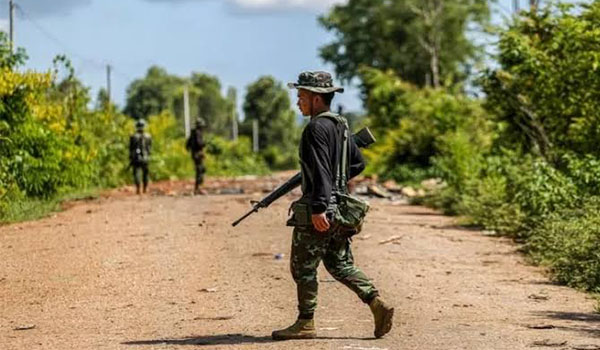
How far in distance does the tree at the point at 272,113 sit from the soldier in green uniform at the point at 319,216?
83689 mm

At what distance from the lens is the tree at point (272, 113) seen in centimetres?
9725

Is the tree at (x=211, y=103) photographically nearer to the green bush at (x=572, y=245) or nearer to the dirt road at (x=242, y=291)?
the dirt road at (x=242, y=291)

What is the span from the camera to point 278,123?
99.1m

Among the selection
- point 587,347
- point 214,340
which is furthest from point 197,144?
point 587,347

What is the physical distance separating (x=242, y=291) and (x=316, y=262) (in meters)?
3.27

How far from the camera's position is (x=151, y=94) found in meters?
100

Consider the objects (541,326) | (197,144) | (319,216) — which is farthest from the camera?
(197,144)

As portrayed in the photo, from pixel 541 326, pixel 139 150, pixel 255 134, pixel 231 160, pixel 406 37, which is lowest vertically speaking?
pixel 231 160

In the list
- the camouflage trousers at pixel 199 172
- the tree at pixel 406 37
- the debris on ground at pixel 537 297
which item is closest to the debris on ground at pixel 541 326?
the debris on ground at pixel 537 297

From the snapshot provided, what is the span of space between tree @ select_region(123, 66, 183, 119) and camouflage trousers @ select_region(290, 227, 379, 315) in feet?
282

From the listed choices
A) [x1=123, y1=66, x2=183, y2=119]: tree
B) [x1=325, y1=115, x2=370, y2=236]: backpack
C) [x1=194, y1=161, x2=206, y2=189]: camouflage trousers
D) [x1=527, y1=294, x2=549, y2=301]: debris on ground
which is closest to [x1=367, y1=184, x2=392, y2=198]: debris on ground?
[x1=194, y1=161, x2=206, y2=189]: camouflage trousers

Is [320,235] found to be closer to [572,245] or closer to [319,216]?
[319,216]

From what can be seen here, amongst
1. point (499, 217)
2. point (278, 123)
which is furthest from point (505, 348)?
point (278, 123)

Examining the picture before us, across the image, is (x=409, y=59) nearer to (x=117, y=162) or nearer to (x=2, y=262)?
(x=117, y=162)
